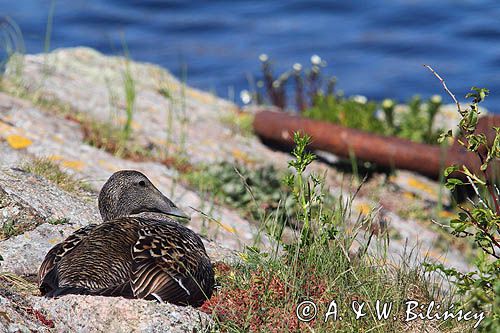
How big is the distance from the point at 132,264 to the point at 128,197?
4.08 feet

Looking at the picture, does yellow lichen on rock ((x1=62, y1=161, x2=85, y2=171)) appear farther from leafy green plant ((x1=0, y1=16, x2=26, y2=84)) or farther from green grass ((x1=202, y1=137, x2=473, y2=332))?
green grass ((x1=202, y1=137, x2=473, y2=332))

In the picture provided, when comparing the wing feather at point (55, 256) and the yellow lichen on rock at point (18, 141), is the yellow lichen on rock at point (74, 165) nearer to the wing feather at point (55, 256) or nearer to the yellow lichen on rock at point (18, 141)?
the yellow lichen on rock at point (18, 141)

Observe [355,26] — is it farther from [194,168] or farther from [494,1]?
[194,168]

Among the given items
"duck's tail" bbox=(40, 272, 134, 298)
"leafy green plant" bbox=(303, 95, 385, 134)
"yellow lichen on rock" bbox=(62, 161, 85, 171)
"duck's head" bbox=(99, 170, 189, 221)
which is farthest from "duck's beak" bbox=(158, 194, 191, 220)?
"leafy green plant" bbox=(303, 95, 385, 134)

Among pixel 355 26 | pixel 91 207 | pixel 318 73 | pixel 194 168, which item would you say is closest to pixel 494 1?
pixel 355 26

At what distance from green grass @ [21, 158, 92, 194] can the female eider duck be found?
1.73 metres

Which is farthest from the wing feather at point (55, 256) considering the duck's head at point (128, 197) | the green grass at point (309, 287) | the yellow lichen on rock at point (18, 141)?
the yellow lichen on rock at point (18, 141)

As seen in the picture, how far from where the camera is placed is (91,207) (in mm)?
7562

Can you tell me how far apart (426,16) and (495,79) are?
6.74 m

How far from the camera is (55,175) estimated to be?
7.95 metres

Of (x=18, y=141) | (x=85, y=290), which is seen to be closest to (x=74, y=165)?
(x=18, y=141)

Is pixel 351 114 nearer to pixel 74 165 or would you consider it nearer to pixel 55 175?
pixel 74 165

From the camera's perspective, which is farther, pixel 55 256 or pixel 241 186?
pixel 241 186

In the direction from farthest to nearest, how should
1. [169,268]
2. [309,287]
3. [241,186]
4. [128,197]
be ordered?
[241,186]
[128,197]
[309,287]
[169,268]
